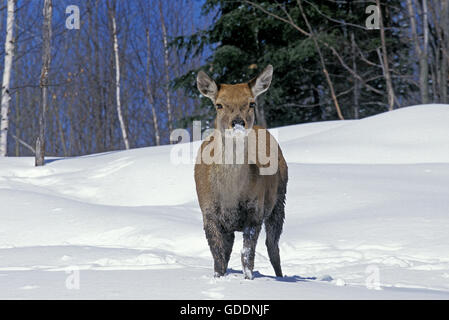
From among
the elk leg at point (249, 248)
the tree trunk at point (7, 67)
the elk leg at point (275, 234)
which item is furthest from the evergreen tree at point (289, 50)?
the elk leg at point (249, 248)

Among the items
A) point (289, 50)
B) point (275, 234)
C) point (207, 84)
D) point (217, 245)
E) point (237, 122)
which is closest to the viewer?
point (237, 122)

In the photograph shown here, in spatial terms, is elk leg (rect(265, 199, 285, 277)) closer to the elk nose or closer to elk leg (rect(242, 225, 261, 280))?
elk leg (rect(242, 225, 261, 280))

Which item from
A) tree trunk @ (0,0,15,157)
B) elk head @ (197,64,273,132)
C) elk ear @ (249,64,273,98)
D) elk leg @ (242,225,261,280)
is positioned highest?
tree trunk @ (0,0,15,157)

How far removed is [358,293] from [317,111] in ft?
59.7

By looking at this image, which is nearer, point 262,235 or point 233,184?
point 233,184

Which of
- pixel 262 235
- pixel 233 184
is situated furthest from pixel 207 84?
pixel 262 235

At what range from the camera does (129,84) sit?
36.0m

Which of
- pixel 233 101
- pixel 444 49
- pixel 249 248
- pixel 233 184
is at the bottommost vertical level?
pixel 249 248

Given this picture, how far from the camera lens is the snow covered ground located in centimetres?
450

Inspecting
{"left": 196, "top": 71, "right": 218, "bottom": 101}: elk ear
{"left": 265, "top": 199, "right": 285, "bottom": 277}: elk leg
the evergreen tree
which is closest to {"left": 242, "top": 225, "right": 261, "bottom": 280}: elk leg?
{"left": 265, "top": 199, "right": 285, "bottom": 277}: elk leg

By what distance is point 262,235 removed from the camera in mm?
8430

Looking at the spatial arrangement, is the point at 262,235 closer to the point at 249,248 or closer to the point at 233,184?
the point at 249,248

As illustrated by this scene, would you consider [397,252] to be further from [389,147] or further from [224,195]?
[389,147]
